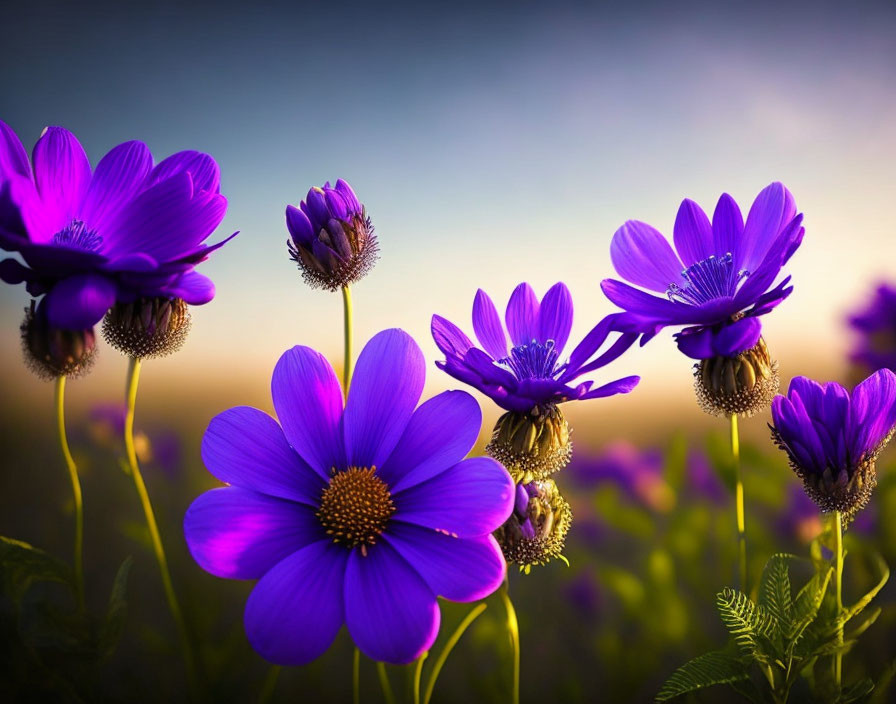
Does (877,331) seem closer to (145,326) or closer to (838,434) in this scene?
(838,434)

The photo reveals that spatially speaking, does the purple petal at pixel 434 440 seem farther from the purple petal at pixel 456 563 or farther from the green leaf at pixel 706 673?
the green leaf at pixel 706 673

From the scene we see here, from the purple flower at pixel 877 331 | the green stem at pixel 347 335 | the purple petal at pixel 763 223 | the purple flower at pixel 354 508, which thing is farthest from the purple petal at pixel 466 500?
the purple flower at pixel 877 331

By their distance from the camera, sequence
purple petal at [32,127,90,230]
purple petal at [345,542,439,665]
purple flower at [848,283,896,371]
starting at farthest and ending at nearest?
purple flower at [848,283,896,371]
purple petal at [32,127,90,230]
purple petal at [345,542,439,665]

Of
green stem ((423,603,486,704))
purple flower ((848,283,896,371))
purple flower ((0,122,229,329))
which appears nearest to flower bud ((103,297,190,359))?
purple flower ((0,122,229,329))

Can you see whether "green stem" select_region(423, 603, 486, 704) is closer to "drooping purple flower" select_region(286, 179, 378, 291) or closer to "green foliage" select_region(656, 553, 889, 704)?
"green foliage" select_region(656, 553, 889, 704)

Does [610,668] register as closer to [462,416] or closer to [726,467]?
[726,467]

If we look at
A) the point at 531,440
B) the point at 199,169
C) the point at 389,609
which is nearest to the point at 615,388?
the point at 531,440
